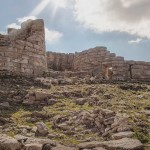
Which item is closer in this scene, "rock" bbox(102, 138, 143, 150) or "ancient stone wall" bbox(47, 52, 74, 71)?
"rock" bbox(102, 138, 143, 150)

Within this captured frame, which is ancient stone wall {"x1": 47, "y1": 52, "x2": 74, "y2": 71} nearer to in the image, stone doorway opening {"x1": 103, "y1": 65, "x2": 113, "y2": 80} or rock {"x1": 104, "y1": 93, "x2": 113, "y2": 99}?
stone doorway opening {"x1": 103, "y1": 65, "x2": 113, "y2": 80}

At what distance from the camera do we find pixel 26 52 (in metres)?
16.6

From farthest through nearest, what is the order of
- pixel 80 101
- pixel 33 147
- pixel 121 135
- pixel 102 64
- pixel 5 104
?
pixel 102 64, pixel 80 101, pixel 5 104, pixel 121 135, pixel 33 147

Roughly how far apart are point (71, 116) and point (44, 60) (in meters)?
7.72

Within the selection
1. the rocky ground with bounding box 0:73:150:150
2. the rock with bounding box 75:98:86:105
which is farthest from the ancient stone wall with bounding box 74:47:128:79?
the rock with bounding box 75:98:86:105

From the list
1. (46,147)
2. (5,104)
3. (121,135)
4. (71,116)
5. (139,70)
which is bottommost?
(46,147)

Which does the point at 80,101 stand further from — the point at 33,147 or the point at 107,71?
the point at 107,71

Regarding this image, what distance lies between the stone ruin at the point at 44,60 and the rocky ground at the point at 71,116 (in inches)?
54.8

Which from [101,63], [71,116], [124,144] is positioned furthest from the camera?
[101,63]

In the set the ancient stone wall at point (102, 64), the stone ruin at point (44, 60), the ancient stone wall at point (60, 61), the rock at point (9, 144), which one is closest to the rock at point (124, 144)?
the rock at point (9, 144)

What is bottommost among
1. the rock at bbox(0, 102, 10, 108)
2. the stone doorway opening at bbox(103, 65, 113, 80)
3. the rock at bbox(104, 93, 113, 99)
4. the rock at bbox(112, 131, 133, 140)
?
the rock at bbox(112, 131, 133, 140)

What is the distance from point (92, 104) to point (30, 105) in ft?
6.15

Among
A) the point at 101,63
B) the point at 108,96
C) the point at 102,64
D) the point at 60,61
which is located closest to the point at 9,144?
the point at 108,96

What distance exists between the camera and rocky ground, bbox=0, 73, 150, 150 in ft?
25.7
